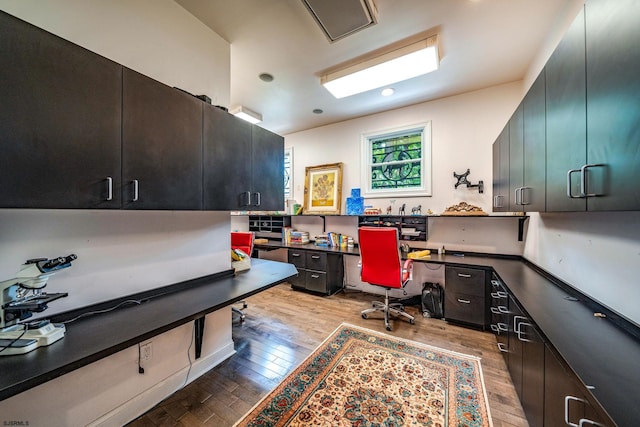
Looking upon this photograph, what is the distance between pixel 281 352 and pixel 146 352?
1.17m

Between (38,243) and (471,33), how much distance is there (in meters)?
3.60

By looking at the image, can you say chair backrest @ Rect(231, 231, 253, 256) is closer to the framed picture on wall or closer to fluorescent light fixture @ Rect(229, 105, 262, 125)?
the framed picture on wall

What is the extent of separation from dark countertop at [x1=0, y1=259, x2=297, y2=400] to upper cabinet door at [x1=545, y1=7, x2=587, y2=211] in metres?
1.98

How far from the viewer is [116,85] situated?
1.26 m

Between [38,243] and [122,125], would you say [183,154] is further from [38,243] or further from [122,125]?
[38,243]

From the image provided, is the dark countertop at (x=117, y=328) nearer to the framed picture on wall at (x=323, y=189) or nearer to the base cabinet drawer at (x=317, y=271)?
the base cabinet drawer at (x=317, y=271)

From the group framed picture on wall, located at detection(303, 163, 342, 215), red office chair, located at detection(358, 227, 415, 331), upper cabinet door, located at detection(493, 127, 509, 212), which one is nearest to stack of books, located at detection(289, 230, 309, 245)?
framed picture on wall, located at detection(303, 163, 342, 215)

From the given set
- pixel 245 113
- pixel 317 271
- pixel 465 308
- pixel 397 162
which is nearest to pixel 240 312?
pixel 317 271

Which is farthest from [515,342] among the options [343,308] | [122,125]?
[122,125]

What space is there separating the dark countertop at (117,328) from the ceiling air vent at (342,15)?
2182 millimetres

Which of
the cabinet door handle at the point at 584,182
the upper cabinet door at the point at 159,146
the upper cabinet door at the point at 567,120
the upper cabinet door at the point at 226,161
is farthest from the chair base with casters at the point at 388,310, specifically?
the upper cabinet door at the point at 159,146

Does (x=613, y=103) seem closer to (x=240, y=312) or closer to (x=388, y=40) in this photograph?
(x=388, y=40)

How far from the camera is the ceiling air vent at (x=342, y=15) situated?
5.75 ft

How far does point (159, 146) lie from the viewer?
1.45 m
